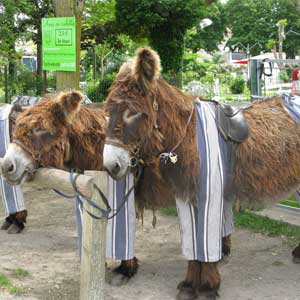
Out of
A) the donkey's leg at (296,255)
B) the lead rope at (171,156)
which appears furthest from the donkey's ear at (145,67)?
the donkey's leg at (296,255)

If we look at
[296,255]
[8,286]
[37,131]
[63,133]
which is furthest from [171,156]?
[296,255]

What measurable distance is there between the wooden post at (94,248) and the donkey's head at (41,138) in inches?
37.2

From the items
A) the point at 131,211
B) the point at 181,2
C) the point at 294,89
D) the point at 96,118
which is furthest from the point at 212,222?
the point at 181,2

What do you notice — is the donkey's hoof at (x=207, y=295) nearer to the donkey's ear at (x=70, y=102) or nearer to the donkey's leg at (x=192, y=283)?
the donkey's leg at (x=192, y=283)

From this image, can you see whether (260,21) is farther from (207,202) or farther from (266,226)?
(207,202)

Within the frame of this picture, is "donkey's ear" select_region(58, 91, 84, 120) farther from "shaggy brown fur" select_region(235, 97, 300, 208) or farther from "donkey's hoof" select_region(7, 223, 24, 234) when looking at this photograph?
"donkey's hoof" select_region(7, 223, 24, 234)

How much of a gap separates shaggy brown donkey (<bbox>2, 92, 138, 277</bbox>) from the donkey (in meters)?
0.54

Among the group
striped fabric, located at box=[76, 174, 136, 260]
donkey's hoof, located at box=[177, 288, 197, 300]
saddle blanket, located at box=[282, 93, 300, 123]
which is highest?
saddle blanket, located at box=[282, 93, 300, 123]

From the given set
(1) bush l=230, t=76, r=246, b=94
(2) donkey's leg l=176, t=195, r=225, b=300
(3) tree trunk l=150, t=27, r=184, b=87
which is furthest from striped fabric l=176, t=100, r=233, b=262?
(1) bush l=230, t=76, r=246, b=94

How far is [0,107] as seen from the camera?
543 centimetres

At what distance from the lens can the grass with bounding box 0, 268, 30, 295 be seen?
13.3 ft

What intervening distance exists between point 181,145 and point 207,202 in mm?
453

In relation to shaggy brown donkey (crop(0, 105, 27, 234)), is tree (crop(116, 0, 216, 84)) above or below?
above

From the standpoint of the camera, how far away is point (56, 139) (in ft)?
12.8
